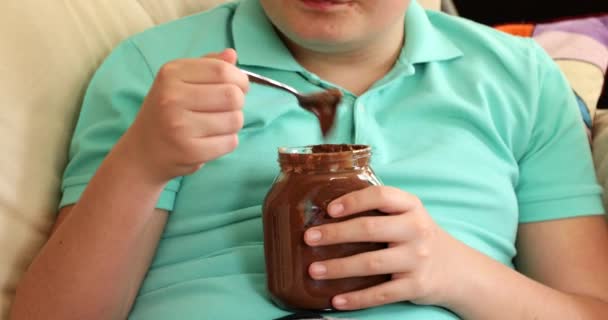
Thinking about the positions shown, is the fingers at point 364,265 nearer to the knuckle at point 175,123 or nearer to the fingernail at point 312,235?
the fingernail at point 312,235

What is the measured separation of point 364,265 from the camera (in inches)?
25.1

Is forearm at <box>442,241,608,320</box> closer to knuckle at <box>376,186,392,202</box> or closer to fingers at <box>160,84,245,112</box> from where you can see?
knuckle at <box>376,186,392,202</box>

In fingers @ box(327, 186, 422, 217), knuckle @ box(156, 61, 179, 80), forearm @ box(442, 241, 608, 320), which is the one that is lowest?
forearm @ box(442, 241, 608, 320)

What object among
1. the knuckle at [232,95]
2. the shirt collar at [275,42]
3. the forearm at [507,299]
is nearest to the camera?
the knuckle at [232,95]

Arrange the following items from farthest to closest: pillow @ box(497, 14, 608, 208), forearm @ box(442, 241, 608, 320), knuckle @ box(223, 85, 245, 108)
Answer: pillow @ box(497, 14, 608, 208), forearm @ box(442, 241, 608, 320), knuckle @ box(223, 85, 245, 108)

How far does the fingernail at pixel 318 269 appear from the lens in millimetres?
625

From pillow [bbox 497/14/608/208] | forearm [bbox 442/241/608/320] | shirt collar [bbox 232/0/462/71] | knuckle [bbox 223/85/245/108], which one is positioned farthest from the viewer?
pillow [bbox 497/14/608/208]

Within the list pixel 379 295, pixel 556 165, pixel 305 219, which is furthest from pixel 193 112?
pixel 556 165

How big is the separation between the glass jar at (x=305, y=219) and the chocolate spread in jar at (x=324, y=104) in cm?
11

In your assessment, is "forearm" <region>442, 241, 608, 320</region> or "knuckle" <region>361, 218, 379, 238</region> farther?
"forearm" <region>442, 241, 608, 320</region>

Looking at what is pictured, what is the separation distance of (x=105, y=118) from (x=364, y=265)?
356 millimetres

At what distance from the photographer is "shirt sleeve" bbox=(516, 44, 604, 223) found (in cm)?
88

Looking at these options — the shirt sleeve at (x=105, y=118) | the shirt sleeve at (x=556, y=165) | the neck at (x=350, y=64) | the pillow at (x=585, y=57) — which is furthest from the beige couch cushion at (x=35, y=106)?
the pillow at (x=585, y=57)

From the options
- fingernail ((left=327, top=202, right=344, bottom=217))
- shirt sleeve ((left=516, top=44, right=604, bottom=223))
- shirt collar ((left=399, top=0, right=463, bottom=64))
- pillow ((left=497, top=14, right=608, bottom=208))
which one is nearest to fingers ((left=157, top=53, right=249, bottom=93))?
fingernail ((left=327, top=202, right=344, bottom=217))
